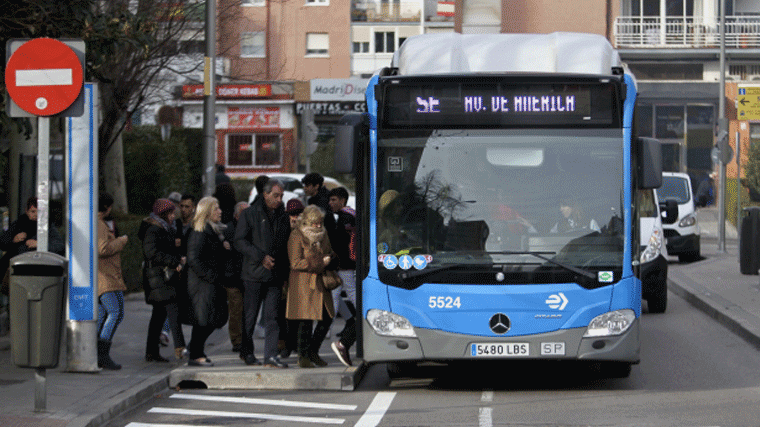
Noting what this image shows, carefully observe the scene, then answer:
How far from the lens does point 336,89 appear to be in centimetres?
4897

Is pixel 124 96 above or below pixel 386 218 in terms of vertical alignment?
above

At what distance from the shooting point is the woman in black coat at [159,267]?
10.8 m

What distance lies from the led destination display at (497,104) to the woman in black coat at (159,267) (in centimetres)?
260

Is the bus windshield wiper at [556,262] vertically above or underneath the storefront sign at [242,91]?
underneath

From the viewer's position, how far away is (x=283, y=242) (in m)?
10.6

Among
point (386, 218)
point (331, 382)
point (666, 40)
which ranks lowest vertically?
point (331, 382)

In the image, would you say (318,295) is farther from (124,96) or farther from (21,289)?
(124,96)

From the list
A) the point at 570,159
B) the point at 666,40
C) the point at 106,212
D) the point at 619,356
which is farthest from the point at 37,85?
the point at 666,40

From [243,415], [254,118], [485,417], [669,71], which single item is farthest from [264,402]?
[669,71]

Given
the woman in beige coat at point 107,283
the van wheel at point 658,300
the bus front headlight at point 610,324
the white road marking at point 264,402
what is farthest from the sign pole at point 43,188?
the van wheel at point 658,300

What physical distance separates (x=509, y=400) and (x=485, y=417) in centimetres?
84

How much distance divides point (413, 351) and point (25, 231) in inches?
155

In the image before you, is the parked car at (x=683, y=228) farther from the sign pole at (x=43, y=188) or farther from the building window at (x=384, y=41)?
the building window at (x=384, y=41)

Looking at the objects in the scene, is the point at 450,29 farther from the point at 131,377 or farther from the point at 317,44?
the point at 131,377
